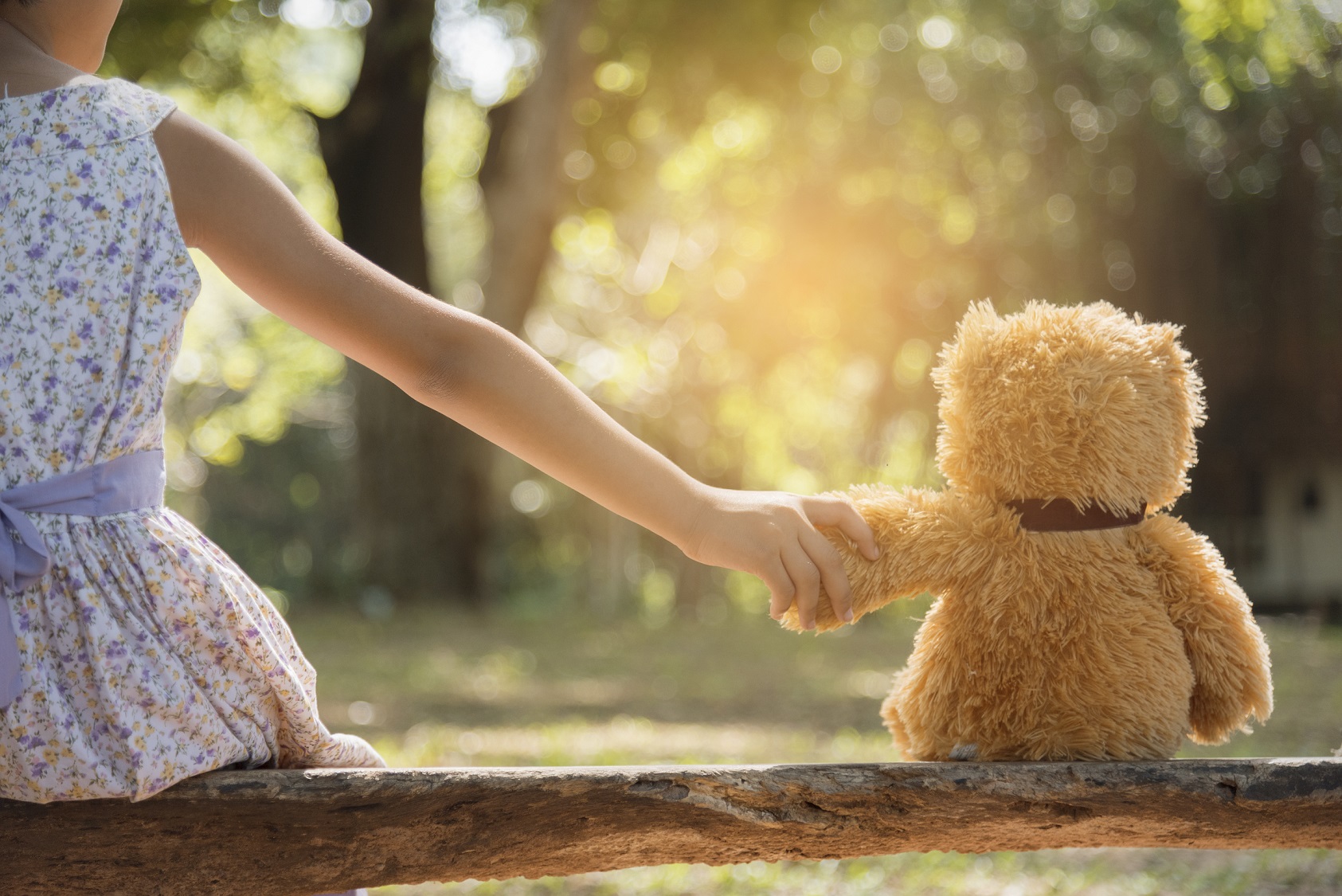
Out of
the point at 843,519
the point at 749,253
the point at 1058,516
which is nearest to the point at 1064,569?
the point at 1058,516

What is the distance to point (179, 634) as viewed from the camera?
1397 millimetres

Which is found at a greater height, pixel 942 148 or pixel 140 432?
pixel 942 148

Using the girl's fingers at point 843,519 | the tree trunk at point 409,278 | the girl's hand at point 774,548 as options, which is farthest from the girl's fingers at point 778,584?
→ the tree trunk at point 409,278

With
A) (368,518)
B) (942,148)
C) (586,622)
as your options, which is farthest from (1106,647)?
(942,148)

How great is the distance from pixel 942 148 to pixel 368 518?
26.8 ft

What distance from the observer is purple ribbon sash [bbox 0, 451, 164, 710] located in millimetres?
1319

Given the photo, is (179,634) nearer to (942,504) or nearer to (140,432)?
→ (140,432)

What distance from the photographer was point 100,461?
1.41 meters

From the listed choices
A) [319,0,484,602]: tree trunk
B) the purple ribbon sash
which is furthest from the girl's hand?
[319,0,484,602]: tree trunk

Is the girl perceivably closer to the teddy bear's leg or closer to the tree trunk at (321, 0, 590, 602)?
the teddy bear's leg

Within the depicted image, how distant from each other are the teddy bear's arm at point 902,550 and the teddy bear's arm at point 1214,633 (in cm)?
31

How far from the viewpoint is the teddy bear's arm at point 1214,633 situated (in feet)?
5.59

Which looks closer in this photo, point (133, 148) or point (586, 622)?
point (133, 148)

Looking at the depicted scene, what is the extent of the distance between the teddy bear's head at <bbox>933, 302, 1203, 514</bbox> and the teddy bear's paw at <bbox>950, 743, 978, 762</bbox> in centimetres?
37
